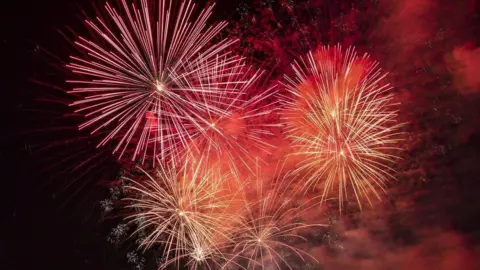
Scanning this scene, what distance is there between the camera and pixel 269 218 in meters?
6.21

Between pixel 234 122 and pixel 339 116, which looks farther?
pixel 234 122

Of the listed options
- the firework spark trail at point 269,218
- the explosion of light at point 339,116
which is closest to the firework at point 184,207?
the firework spark trail at point 269,218

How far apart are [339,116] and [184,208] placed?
231 cm

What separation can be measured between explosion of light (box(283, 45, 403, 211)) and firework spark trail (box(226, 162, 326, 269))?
34 cm

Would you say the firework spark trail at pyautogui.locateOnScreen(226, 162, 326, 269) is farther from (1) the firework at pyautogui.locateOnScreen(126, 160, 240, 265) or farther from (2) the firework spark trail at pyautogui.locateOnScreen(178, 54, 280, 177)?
(2) the firework spark trail at pyautogui.locateOnScreen(178, 54, 280, 177)

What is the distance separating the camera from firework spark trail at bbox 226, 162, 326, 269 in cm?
623

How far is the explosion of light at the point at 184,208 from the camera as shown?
5922mm

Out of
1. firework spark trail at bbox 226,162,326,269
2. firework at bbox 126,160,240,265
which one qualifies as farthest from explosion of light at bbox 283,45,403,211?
firework at bbox 126,160,240,265

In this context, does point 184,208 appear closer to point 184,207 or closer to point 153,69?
point 184,207

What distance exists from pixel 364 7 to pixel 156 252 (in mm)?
4570

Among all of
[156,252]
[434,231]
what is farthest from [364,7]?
[156,252]

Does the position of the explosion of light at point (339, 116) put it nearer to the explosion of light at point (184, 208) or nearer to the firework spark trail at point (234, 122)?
the firework spark trail at point (234, 122)

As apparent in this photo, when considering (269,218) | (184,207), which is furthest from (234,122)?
(269,218)

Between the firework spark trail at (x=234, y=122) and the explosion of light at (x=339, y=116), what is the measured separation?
36 centimetres
